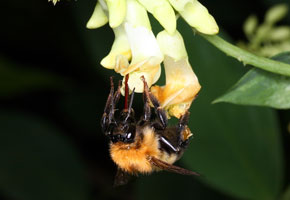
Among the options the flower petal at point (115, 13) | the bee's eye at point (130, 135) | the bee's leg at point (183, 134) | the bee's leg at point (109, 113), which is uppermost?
the flower petal at point (115, 13)

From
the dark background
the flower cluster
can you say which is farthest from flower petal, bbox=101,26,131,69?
the dark background

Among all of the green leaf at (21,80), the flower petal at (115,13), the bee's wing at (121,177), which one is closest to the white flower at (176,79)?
the flower petal at (115,13)

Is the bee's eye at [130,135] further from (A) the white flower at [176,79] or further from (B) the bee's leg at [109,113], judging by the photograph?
(A) the white flower at [176,79]

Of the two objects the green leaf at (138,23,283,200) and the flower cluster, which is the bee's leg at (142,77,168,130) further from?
the green leaf at (138,23,283,200)

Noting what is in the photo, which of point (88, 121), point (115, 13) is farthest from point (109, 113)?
point (88, 121)

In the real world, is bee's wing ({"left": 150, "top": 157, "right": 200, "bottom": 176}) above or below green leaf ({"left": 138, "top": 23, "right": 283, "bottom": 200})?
above
